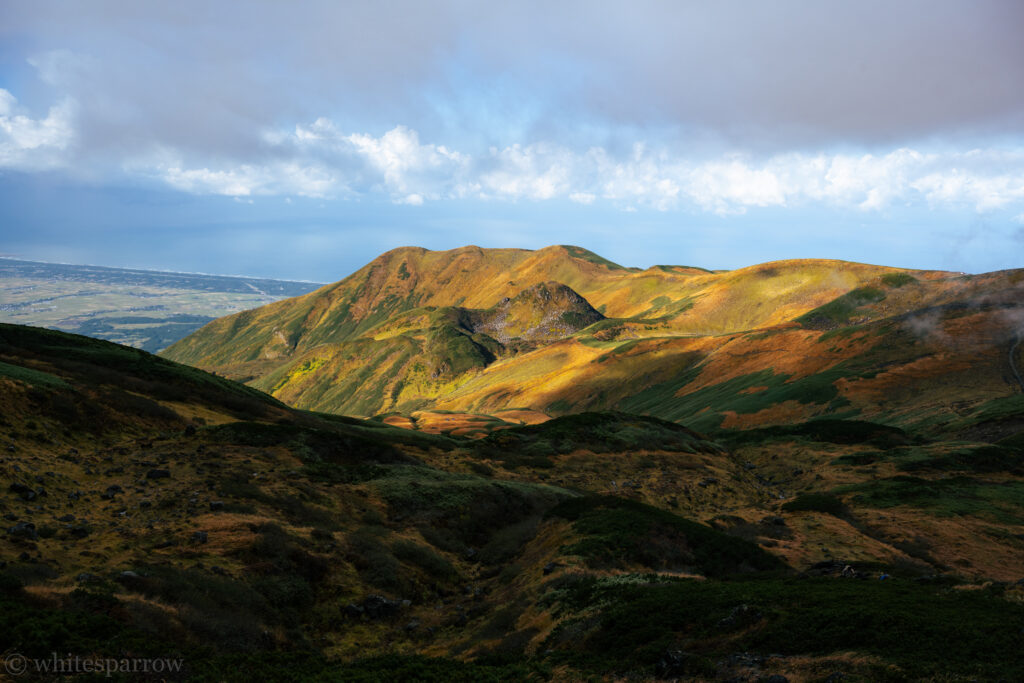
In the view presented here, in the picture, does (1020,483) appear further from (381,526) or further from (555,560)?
(381,526)

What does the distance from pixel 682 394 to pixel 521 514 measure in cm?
12125

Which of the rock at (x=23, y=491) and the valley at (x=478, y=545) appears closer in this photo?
the valley at (x=478, y=545)


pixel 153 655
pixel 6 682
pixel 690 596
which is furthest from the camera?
pixel 690 596

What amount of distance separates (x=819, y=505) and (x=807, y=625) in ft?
109

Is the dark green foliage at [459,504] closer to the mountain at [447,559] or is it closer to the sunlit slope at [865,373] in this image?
the mountain at [447,559]

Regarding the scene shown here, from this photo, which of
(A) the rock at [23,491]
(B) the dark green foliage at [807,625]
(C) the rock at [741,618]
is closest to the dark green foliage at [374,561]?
(B) the dark green foliage at [807,625]

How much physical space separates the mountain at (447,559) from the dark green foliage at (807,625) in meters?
0.10

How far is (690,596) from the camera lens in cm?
2112

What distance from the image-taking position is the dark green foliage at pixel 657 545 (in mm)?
29406

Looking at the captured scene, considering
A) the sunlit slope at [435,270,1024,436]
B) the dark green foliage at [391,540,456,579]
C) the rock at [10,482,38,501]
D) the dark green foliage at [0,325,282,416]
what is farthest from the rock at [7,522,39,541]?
the sunlit slope at [435,270,1024,436]

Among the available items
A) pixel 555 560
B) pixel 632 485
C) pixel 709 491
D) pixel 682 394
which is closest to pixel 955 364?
pixel 682 394

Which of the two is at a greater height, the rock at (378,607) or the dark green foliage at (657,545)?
the dark green foliage at (657,545)

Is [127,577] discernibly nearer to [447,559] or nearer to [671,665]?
[447,559]

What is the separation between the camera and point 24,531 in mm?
21672
